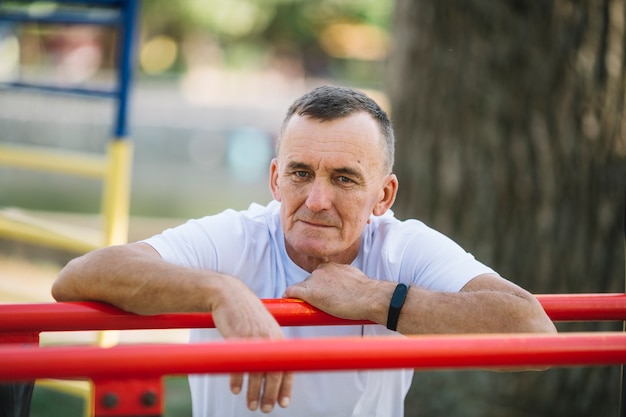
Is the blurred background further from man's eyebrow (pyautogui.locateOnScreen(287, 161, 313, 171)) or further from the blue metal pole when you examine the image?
man's eyebrow (pyautogui.locateOnScreen(287, 161, 313, 171))

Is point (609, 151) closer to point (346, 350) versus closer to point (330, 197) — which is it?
point (330, 197)

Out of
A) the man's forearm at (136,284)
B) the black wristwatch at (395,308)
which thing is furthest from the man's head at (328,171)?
the man's forearm at (136,284)

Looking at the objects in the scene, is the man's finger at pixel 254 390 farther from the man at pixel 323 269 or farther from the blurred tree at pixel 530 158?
the blurred tree at pixel 530 158

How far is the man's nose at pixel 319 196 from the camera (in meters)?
2.28

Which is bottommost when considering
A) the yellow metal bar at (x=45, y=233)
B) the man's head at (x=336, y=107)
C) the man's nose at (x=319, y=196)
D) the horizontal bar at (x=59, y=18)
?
the yellow metal bar at (x=45, y=233)

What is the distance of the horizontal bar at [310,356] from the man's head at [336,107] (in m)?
0.99

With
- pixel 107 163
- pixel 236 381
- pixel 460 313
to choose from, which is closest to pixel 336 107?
pixel 460 313

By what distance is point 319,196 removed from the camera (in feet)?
7.48

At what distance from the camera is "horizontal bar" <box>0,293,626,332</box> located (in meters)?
1.81

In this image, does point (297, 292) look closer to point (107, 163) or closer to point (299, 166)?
point (299, 166)

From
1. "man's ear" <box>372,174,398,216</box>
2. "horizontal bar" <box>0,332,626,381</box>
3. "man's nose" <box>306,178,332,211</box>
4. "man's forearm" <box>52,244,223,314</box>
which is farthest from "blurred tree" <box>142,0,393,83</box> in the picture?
"horizontal bar" <box>0,332,626,381</box>

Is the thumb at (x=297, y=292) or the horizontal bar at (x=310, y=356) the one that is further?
the thumb at (x=297, y=292)

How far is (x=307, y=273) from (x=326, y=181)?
1.05 feet

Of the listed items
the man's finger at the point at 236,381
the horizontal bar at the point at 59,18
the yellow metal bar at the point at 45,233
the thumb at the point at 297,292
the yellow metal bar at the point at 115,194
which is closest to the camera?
the man's finger at the point at 236,381
